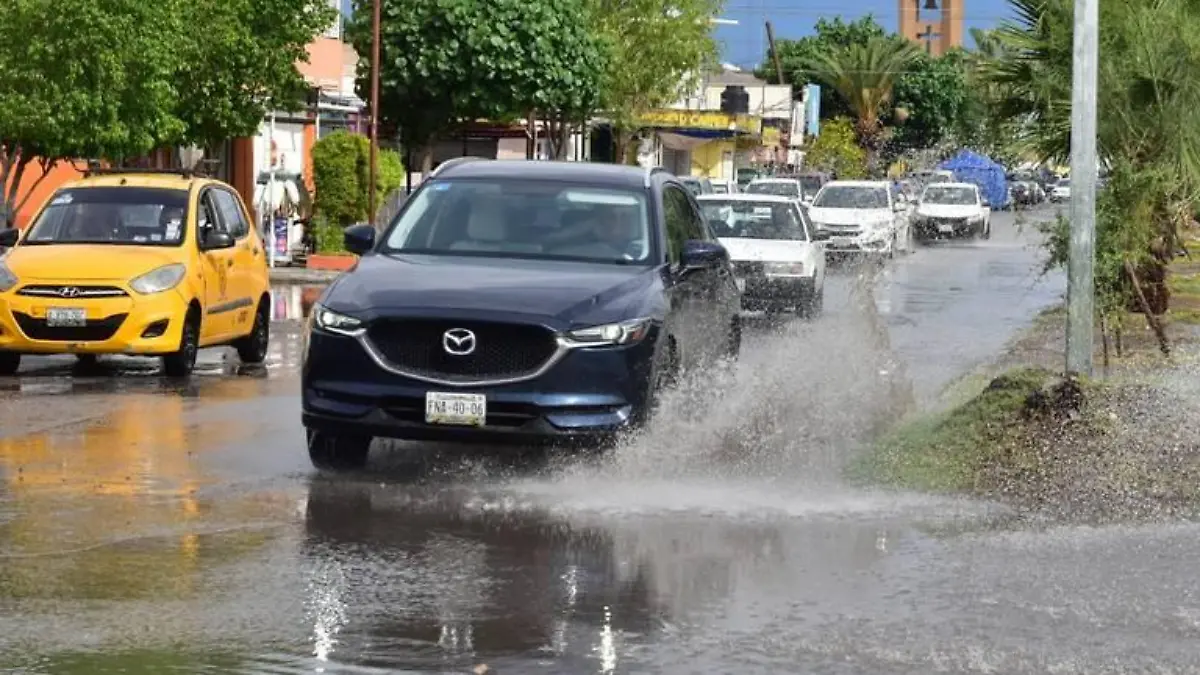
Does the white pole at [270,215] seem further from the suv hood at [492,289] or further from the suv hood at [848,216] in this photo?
the suv hood at [492,289]

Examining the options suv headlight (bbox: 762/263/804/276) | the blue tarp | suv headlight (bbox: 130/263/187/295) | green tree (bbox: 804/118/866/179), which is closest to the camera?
suv headlight (bbox: 130/263/187/295)

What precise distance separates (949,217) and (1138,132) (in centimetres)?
3912

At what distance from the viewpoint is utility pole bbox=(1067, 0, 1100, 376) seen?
475 inches

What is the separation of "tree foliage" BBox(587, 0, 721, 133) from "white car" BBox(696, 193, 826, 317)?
96.7 feet

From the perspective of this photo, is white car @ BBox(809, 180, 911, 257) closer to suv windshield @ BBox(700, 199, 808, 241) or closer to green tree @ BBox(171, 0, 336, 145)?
green tree @ BBox(171, 0, 336, 145)

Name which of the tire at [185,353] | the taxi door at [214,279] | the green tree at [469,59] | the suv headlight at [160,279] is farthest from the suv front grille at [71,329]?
the green tree at [469,59]

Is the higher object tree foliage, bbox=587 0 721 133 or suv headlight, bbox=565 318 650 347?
tree foliage, bbox=587 0 721 133

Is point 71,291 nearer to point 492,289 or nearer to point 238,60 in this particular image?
point 492,289

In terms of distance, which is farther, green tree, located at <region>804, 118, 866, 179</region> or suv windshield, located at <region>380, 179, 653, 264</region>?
green tree, located at <region>804, 118, 866, 179</region>

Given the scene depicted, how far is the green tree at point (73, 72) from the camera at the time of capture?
24812 millimetres

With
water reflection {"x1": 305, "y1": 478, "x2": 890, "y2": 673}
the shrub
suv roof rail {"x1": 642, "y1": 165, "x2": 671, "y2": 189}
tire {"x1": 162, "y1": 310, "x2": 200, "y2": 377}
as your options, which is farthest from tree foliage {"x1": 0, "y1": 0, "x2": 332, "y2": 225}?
water reflection {"x1": 305, "y1": 478, "x2": 890, "y2": 673}

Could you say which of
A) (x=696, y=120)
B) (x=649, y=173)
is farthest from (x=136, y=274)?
(x=696, y=120)

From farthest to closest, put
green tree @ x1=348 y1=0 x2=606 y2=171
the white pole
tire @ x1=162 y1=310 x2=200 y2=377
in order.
Result: green tree @ x1=348 y1=0 x2=606 y2=171 < the white pole < tire @ x1=162 y1=310 x2=200 y2=377

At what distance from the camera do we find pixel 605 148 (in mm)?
73000
